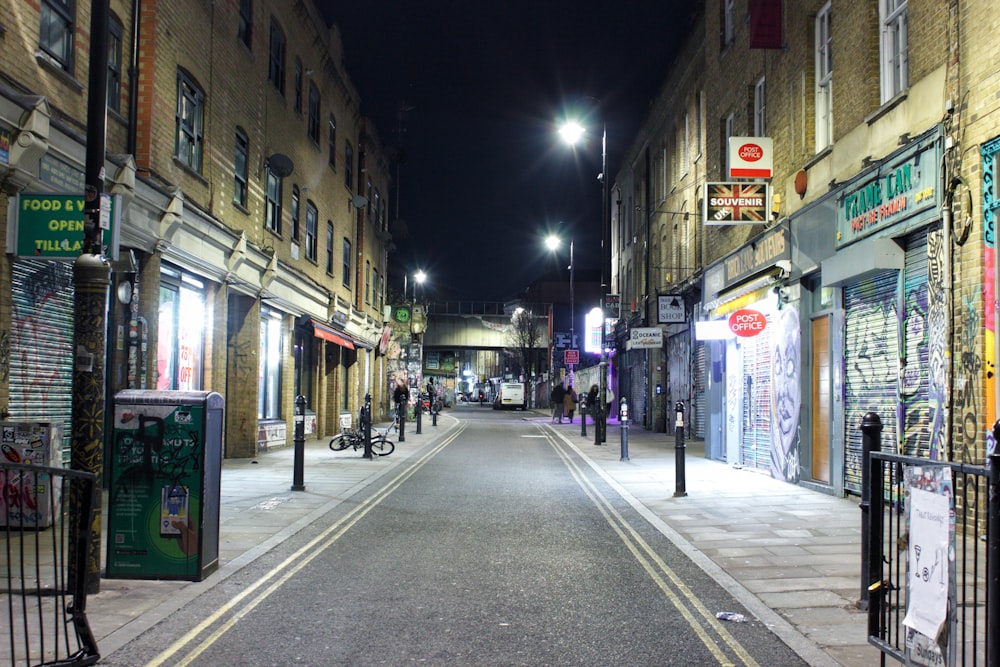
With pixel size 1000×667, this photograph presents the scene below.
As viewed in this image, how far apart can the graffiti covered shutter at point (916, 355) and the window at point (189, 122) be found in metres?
12.1

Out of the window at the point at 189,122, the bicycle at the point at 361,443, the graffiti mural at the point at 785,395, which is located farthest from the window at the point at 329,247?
the graffiti mural at the point at 785,395

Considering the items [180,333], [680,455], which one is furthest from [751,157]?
[180,333]

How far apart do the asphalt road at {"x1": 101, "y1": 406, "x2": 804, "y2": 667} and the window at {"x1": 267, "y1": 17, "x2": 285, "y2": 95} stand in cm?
1462

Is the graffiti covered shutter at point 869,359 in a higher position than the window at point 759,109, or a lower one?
lower

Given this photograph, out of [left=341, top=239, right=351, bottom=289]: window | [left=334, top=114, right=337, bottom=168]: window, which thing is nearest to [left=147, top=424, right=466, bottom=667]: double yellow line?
[left=334, top=114, right=337, bottom=168]: window

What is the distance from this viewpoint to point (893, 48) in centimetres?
1244

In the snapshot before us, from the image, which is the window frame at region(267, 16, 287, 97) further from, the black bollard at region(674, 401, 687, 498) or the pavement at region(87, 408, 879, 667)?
the black bollard at region(674, 401, 687, 498)

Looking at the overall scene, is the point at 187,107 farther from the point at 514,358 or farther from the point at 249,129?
the point at 514,358

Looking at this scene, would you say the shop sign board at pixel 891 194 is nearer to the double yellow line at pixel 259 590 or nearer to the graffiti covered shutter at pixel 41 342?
the double yellow line at pixel 259 590

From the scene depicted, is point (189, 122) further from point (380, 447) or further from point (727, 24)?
point (727, 24)

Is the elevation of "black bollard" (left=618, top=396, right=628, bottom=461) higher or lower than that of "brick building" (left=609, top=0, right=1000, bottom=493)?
lower

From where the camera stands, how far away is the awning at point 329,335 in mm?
26297

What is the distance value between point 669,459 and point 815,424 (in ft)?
20.0

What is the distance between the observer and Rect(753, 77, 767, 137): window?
18.4 meters
